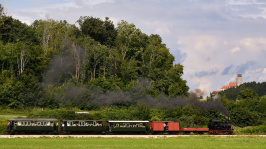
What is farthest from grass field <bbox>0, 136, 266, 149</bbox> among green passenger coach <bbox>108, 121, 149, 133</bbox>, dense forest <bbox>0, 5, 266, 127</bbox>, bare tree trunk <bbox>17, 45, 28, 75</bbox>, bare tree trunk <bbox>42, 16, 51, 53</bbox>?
bare tree trunk <bbox>42, 16, 51, 53</bbox>

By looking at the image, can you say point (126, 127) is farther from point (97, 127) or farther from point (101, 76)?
point (101, 76)

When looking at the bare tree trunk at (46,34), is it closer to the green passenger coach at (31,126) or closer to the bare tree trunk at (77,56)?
the bare tree trunk at (77,56)

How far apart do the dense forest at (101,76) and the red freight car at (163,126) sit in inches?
425

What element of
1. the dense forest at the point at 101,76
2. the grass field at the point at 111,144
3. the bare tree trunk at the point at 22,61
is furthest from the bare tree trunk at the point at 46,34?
the grass field at the point at 111,144

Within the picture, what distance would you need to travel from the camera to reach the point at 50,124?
64812mm

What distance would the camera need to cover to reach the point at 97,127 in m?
66.9

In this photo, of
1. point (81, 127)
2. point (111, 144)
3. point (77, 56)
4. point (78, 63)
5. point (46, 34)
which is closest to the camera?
point (111, 144)

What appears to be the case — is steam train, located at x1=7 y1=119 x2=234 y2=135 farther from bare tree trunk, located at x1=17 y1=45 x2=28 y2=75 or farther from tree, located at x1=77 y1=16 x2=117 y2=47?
tree, located at x1=77 y1=16 x2=117 y2=47

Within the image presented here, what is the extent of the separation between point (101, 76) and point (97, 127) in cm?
3948

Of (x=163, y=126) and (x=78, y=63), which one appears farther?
(x=78, y=63)

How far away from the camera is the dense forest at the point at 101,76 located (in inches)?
3461

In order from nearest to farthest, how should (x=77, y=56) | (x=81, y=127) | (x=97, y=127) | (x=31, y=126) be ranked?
(x=31, y=126) → (x=81, y=127) → (x=97, y=127) → (x=77, y=56)

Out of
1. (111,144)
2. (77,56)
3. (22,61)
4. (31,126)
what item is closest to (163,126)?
(31,126)

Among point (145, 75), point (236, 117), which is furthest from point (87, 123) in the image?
point (145, 75)
